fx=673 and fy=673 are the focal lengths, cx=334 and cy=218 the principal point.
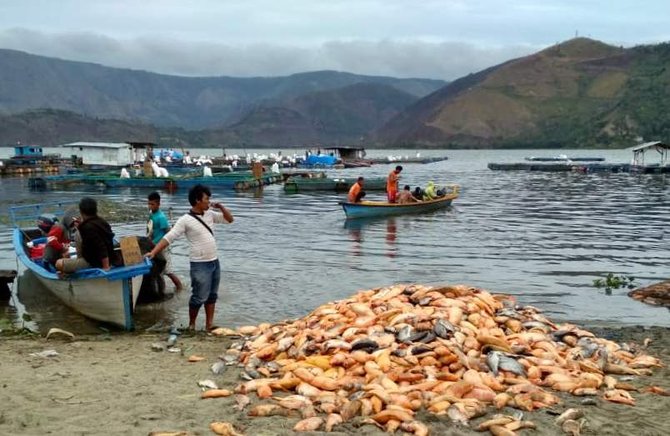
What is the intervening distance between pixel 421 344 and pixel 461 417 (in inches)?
62.8

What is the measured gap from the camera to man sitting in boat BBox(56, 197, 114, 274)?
431 inches

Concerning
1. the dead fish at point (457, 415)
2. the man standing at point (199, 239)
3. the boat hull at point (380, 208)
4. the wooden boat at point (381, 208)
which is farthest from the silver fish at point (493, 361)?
the boat hull at point (380, 208)

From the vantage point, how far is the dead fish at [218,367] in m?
8.41

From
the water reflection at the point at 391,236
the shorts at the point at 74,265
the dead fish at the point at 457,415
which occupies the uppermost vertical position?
the shorts at the point at 74,265

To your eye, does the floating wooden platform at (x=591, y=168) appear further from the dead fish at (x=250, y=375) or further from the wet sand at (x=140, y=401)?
the dead fish at (x=250, y=375)

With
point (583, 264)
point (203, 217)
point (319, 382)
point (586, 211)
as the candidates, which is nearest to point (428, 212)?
point (586, 211)

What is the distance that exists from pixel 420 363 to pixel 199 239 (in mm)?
4108

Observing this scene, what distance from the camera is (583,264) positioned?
63.7ft

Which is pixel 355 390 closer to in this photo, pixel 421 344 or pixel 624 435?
pixel 421 344

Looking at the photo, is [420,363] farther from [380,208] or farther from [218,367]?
[380,208]

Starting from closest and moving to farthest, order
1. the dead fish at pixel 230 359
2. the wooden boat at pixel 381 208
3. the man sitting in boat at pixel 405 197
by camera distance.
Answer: the dead fish at pixel 230 359
the wooden boat at pixel 381 208
the man sitting in boat at pixel 405 197

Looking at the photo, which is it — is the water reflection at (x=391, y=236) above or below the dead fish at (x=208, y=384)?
below

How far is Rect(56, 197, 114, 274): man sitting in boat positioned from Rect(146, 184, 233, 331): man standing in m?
1.31

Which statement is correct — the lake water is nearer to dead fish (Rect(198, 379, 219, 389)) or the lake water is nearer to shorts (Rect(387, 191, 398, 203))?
shorts (Rect(387, 191, 398, 203))
